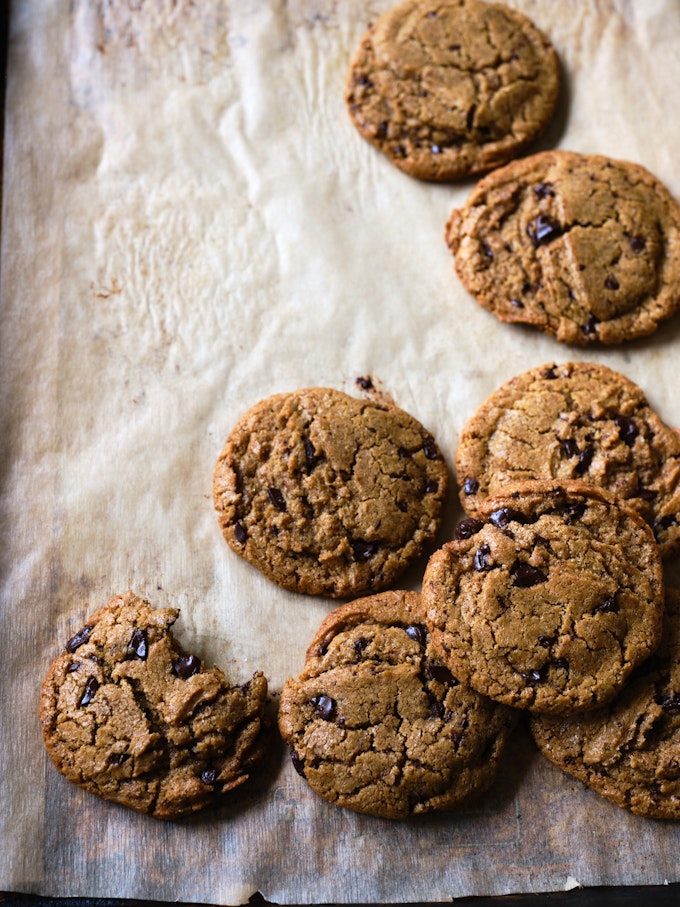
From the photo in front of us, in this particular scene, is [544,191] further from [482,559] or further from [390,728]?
[390,728]

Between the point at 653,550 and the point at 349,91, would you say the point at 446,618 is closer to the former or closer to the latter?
the point at 653,550

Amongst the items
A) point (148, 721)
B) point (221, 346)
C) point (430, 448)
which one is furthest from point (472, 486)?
point (148, 721)

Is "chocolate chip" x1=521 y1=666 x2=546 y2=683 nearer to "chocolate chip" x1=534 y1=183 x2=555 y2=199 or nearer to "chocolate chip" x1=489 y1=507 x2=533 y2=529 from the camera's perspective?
"chocolate chip" x1=489 y1=507 x2=533 y2=529

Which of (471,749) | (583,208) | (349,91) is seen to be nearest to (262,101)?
(349,91)

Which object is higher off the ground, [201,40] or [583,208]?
[201,40]

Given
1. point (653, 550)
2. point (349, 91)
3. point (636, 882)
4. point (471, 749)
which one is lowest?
point (636, 882)

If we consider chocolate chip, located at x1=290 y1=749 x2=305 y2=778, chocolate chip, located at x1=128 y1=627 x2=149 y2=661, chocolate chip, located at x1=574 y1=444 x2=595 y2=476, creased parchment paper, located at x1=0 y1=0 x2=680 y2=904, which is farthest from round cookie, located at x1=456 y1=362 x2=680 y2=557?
chocolate chip, located at x1=128 y1=627 x2=149 y2=661
